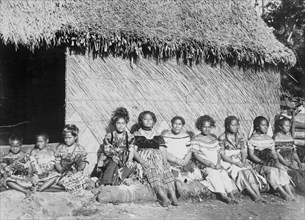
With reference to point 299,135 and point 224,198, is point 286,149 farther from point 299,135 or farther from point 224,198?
point 299,135

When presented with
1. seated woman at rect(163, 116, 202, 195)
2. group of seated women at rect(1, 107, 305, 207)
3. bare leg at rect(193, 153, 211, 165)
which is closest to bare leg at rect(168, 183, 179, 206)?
group of seated women at rect(1, 107, 305, 207)

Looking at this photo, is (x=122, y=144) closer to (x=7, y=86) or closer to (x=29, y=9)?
(x=29, y=9)

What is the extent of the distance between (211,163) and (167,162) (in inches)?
26.2

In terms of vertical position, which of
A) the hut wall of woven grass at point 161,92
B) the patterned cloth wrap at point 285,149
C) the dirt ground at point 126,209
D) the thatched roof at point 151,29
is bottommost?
the dirt ground at point 126,209

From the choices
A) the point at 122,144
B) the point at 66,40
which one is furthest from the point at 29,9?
the point at 122,144

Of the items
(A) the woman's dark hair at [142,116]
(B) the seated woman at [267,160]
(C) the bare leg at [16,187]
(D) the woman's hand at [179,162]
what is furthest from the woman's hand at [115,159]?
(B) the seated woman at [267,160]

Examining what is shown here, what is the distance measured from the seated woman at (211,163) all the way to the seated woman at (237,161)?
15cm

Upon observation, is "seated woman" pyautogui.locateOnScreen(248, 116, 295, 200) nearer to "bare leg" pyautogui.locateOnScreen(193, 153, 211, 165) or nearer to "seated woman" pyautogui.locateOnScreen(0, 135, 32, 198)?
"bare leg" pyautogui.locateOnScreen(193, 153, 211, 165)

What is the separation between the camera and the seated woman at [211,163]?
5.35m

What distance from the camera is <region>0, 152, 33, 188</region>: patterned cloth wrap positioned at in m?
4.59

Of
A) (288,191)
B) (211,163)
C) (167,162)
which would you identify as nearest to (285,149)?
(288,191)

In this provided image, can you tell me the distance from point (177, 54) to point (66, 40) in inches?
74.6

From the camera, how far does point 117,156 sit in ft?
17.2

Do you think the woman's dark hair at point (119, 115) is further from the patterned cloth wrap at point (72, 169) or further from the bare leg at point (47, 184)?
the bare leg at point (47, 184)
